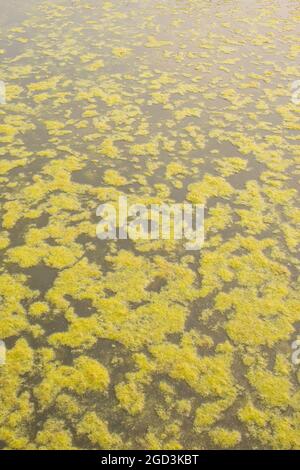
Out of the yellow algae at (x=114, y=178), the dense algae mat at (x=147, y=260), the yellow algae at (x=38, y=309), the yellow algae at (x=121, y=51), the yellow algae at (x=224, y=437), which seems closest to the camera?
the yellow algae at (x=224, y=437)

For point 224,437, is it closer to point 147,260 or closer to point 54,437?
point 54,437

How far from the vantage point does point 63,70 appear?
710 inches

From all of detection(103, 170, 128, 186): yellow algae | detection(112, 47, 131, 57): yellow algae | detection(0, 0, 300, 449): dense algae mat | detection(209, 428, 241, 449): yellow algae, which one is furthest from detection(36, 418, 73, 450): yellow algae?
detection(112, 47, 131, 57): yellow algae

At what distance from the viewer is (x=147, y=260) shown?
9547 mm

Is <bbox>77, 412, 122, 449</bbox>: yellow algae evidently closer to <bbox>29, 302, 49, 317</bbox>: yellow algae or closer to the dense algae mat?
the dense algae mat

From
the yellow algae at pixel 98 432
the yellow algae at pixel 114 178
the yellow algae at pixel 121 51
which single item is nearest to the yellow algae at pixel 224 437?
the yellow algae at pixel 98 432

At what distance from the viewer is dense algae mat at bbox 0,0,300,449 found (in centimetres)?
678

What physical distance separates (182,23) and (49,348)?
72.4ft

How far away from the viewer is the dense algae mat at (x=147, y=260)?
6.78m

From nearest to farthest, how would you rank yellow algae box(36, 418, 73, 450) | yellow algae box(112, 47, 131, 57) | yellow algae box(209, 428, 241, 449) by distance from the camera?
yellow algae box(36, 418, 73, 450)
yellow algae box(209, 428, 241, 449)
yellow algae box(112, 47, 131, 57)

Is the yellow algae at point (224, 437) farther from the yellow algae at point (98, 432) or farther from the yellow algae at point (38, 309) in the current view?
the yellow algae at point (38, 309)

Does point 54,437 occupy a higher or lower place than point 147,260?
lower

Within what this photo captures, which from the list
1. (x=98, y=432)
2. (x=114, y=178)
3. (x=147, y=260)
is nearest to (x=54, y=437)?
(x=98, y=432)
